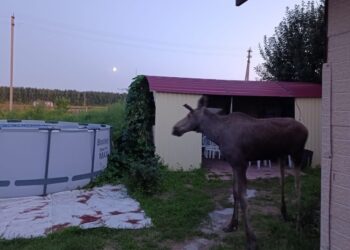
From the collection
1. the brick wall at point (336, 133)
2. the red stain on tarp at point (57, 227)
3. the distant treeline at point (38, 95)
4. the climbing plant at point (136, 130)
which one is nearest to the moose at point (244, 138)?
the brick wall at point (336, 133)

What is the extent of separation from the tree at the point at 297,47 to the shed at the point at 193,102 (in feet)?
9.11

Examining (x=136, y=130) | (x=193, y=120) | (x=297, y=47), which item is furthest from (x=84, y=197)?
(x=297, y=47)

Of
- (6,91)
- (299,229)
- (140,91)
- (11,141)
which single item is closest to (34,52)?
(6,91)

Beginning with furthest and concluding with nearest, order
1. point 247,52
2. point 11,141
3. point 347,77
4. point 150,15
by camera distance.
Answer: point 247,52, point 150,15, point 11,141, point 347,77

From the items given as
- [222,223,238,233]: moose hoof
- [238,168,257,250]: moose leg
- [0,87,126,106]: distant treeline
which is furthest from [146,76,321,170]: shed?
[0,87,126,106]: distant treeline

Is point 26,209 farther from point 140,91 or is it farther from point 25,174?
point 140,91

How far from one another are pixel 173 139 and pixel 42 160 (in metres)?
3.89

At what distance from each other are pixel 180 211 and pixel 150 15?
48.5 feet

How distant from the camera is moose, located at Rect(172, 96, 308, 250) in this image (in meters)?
4.79

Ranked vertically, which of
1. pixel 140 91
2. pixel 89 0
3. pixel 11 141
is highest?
pixel 89 0

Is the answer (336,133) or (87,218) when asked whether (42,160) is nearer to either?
(87,218)

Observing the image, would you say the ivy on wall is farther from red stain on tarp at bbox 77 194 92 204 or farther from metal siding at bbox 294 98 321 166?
metal siding at bbox 294 98 321 166

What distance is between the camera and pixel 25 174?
25.0 feet

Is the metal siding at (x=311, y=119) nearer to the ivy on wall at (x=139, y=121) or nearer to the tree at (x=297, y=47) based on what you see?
the tree at (x=297, y=47)
